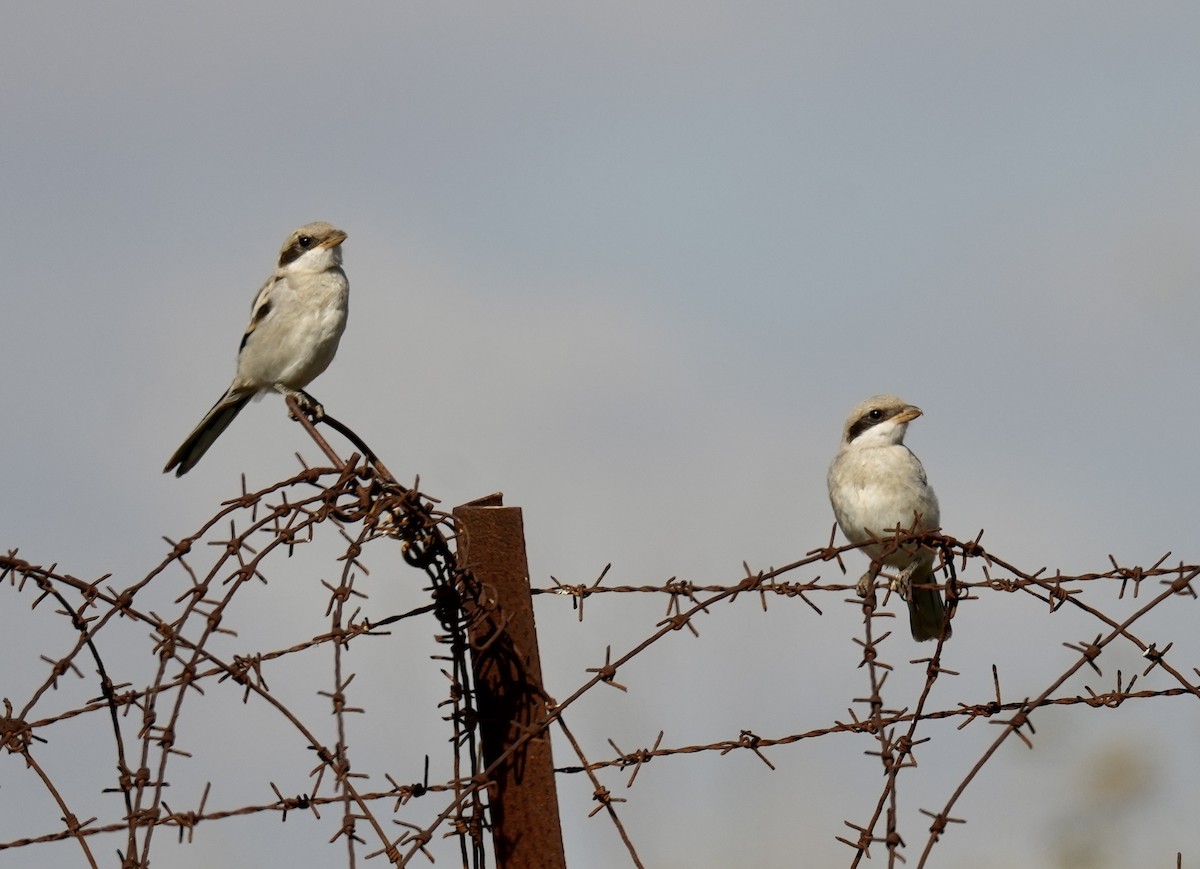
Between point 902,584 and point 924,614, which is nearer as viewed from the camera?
point 902,584

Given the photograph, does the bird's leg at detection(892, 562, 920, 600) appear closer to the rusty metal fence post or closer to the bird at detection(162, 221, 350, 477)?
the rusty metal fence post

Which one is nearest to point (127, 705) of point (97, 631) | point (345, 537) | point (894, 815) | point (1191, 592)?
point (97, 631)

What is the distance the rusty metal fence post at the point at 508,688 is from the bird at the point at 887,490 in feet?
8.93

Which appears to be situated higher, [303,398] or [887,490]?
[303,398]

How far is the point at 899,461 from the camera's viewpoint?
6750 mm

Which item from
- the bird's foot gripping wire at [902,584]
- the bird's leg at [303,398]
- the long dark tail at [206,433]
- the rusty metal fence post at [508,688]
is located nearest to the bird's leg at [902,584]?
the bird's foot gripping wire at [902,584]

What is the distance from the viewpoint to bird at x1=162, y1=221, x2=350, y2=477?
22.9ft

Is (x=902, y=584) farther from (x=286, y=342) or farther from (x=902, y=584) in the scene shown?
(x=286, y=342)

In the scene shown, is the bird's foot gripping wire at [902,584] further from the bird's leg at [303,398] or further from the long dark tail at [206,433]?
the long dark tail at [206,433]

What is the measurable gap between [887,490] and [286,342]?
9.18 ft

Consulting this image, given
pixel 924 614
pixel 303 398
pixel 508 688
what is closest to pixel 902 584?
pixel 924 614

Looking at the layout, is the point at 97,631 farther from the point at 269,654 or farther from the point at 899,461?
the point at 899,461

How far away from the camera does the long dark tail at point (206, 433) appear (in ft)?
23.0

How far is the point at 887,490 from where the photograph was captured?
6.64 meters
